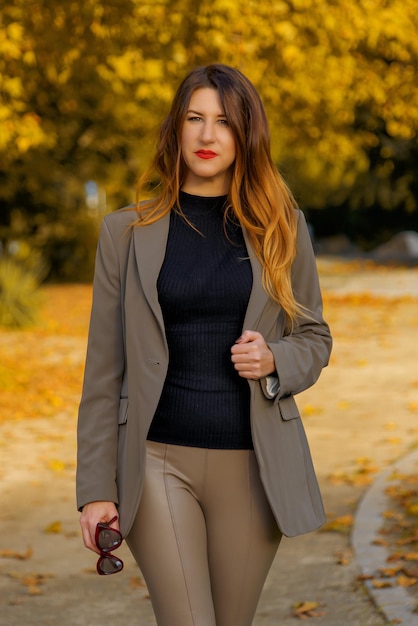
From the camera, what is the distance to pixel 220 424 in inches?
115

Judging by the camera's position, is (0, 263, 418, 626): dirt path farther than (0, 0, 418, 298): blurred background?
No

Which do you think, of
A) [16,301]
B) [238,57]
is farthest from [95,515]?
[16,301]

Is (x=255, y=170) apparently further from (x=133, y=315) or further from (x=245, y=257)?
(x=133, y=315)

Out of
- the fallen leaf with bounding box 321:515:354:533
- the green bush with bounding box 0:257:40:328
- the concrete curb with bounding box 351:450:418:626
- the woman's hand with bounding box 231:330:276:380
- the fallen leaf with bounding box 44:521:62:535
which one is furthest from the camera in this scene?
the green bush with bounding box 0:257:40:328

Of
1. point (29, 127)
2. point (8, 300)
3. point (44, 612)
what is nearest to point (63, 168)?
point (8, 300)

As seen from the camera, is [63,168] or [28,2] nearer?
[28,2]

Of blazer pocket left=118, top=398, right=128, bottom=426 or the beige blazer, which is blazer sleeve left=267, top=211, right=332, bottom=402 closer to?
the beige blazer

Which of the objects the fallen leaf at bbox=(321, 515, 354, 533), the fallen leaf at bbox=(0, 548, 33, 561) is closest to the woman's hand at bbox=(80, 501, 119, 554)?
the fallen leaf at bbox=(0, 548, 33, 561)

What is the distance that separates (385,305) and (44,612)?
14485 mm

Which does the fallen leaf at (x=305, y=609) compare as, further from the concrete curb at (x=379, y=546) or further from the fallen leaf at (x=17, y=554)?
the fallen leaf at (x=17, y=554)

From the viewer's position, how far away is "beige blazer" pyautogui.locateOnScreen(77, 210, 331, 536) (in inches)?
113

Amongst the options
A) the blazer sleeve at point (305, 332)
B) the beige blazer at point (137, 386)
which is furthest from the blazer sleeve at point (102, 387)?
the blazer sleeve at point (305, 332)

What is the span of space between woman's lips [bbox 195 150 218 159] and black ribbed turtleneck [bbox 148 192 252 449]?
0.90 feet

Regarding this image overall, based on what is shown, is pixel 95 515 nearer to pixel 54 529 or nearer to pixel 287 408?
pixel 287 408
